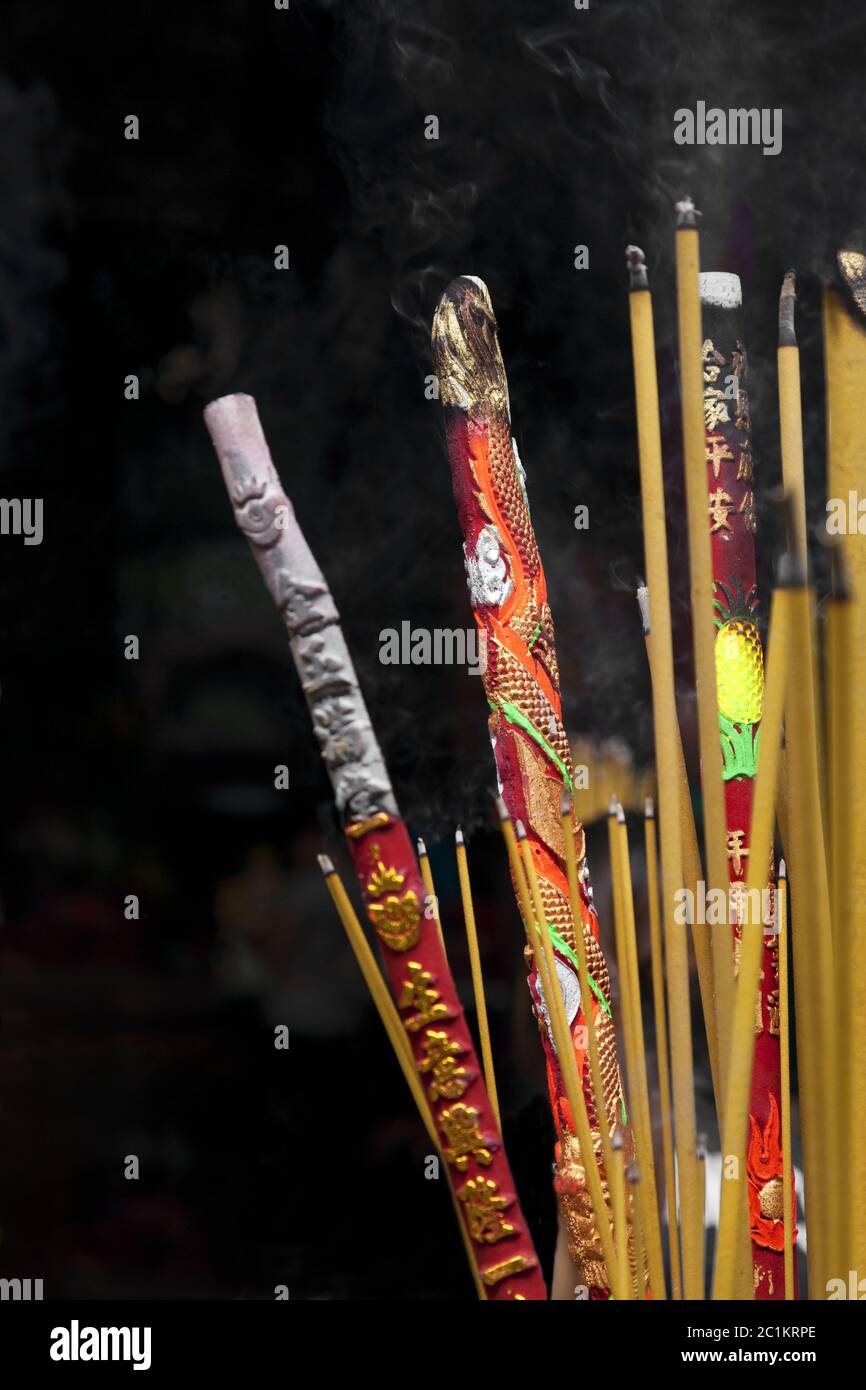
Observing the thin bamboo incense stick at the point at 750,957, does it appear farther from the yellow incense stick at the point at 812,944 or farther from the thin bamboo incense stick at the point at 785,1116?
the thin bamboo incense stick at the point at 785,1116

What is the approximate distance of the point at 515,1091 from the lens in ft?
6.04

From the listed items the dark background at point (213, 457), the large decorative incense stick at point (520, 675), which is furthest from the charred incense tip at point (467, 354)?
the dark background at point (213, 457)

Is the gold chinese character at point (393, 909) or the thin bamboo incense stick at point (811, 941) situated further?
the gold chinese character at point (393, 909)

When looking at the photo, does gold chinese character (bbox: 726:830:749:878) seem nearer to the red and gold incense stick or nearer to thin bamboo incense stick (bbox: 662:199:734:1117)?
the red and gold incense stick

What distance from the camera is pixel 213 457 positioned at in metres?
1.74

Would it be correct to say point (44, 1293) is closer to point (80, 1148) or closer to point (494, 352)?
point (80, 1148)

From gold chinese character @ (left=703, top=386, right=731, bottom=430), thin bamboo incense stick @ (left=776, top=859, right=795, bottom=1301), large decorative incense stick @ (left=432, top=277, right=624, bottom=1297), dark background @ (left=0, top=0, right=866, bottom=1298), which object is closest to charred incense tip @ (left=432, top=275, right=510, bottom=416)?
large decorative incense stick @ (left=432, top=277, right=624, bottom=1297)

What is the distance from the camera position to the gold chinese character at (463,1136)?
111 centimetres

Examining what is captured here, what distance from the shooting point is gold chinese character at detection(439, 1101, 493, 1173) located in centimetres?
111

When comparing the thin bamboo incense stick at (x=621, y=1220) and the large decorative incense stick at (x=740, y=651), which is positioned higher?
the large decorative incense stick at (x=740, y=651)

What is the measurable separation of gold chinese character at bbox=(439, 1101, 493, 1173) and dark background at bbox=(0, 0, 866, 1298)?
0.65 metres

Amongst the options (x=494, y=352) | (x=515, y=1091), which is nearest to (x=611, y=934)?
(x=515, y=1091)

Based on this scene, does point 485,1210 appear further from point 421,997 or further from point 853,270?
point 853,270
